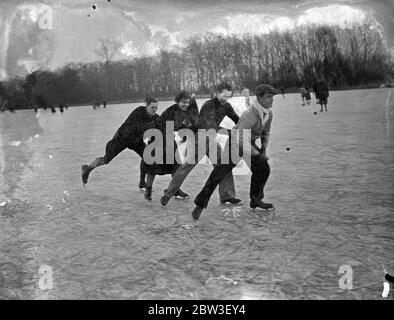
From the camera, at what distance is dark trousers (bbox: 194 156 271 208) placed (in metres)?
4.43

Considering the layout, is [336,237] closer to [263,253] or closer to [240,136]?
[263,253]

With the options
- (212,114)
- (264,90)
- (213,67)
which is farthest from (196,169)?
(264,90)

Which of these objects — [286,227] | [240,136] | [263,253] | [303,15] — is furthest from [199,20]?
[263,253]

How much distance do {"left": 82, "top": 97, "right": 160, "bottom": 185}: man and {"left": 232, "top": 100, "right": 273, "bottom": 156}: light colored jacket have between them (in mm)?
1251

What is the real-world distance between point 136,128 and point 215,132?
1329 mm

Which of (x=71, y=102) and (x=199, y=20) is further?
(x=71, y=102)

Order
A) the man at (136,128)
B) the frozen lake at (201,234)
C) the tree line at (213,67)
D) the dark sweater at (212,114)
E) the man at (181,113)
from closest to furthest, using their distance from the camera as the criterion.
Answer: the frozen lake at (201,234) → the dark sweater at (212,114) → the man at (181,113) → the man at (136,128) → the tree line at (213,67)

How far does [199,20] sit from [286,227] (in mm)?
3052

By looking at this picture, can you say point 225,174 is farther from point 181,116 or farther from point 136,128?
point 136,128

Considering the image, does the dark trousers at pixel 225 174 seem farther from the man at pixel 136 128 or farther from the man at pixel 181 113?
the man at pixel 136 128

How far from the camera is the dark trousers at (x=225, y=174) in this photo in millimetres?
4430

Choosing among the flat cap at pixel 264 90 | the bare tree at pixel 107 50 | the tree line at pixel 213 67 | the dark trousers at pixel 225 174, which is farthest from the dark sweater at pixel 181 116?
the bare tree at pixel 107 50

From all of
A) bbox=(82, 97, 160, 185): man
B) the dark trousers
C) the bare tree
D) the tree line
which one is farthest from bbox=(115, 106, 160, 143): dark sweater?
the dark trousers

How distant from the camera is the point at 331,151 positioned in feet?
25.5
